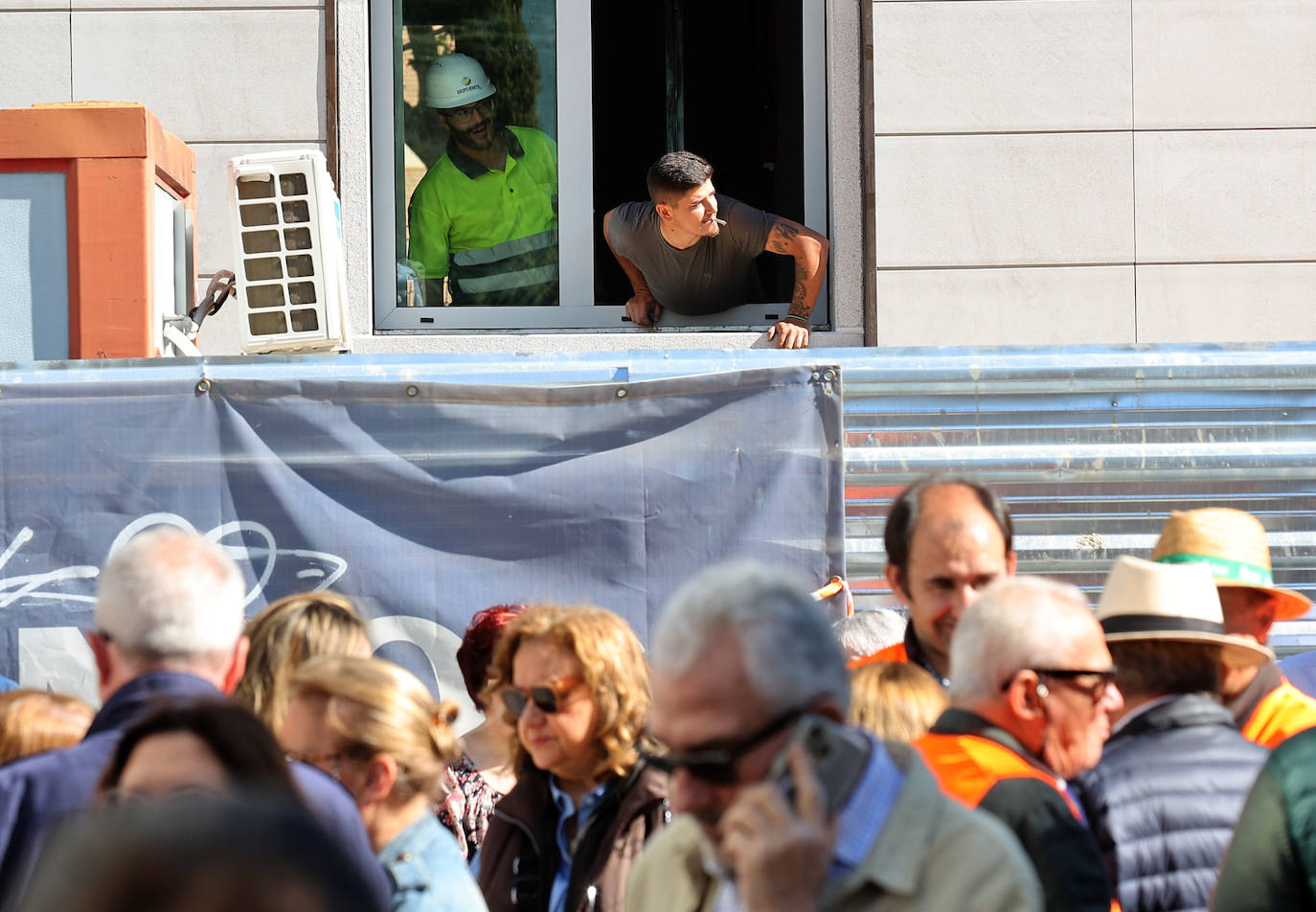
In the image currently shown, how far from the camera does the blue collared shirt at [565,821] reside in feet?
11.0

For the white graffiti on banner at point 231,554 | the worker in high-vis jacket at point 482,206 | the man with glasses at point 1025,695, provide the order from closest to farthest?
the man with glasses at point 1025,695 → the white graffiti on banner at point 231,554 → the worker in high-vis jacket at point 482,206

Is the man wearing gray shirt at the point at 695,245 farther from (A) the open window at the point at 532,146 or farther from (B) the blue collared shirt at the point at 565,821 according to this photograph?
(B) the blue collared shirt at the point at 565,821

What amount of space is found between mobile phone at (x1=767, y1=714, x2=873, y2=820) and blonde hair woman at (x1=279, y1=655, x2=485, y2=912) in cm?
118

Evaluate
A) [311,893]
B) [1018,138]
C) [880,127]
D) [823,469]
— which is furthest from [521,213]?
[311,893]

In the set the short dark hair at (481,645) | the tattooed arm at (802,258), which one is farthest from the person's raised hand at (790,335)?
the short dark hair at (481,645)

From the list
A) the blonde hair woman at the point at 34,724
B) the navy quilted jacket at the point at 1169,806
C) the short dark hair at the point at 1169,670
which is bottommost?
the navy quilted jacket at the point at 1169,806

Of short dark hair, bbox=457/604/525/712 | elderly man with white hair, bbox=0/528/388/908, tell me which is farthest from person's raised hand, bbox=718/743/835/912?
short dark hair, bbox=457/604/525/712

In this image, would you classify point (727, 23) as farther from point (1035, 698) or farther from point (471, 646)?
point (1035, 698)

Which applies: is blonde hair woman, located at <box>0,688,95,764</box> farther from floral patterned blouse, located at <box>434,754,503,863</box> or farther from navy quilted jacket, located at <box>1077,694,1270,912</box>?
navy quilted jacket, located at <box>1077,694,1270,912</box>

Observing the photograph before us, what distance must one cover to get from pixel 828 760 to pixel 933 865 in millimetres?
182

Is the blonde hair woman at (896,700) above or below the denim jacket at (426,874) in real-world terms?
above

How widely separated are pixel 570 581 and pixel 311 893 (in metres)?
3.90

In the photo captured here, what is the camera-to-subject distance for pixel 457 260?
333 inches

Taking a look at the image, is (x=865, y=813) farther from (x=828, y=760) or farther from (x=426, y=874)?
(x=426, y=874)
